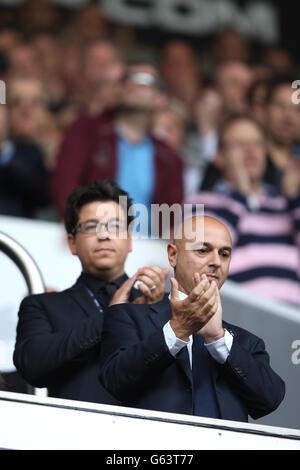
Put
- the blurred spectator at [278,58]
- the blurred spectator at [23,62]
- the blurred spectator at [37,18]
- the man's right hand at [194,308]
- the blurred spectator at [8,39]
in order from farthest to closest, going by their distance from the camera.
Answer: the blurred spectator at [278,58], the blurred spectator at [37,18], the blurred spectator at [8,39], the blurred spectator at [23,62], the man's right hand at [194,308]

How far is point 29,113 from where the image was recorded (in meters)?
4.14

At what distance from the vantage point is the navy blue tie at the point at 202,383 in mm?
2154

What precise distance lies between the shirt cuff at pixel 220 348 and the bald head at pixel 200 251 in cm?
12

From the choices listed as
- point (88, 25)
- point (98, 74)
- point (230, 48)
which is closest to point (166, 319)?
point (98, 74)

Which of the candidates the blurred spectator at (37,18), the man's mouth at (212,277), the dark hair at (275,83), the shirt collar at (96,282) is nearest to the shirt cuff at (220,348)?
the man's mouth at (212,277)

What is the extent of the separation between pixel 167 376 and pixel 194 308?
19 centimetres

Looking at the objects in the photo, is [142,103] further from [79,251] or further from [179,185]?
[79,251]

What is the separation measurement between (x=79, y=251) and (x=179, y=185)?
1.37m

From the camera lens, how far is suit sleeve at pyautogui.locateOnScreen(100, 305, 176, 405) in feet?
6.83

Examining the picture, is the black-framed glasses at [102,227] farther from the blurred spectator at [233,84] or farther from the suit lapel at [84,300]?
the blurred spectator at [233,84]

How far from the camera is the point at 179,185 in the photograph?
379 cm
